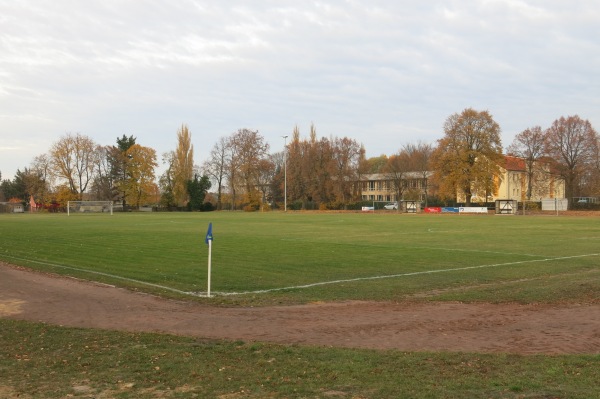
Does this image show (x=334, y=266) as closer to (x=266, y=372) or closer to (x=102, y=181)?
(x=266, y=372)

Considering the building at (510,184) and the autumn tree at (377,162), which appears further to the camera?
the autumn tree at (377,162)

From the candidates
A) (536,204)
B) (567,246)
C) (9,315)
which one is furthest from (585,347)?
(536,204)

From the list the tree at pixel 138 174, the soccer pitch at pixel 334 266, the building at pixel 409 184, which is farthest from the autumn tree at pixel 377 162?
the soccer pitch at pixel 334 266

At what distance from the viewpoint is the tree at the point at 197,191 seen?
114 meters

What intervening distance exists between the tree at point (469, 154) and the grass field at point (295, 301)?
49.4m

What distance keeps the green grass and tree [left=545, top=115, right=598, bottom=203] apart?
3244 inches

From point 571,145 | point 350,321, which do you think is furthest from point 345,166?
point 350,321

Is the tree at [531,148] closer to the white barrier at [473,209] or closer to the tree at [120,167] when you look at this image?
the white barrier at [473,209]

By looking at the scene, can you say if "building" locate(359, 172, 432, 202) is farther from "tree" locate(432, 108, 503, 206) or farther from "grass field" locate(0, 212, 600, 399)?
"grass field" locate(0, 212, 600, 399)

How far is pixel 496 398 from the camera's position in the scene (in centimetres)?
568

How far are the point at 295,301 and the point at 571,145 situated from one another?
80.3 meters

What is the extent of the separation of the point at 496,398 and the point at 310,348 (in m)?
3.08

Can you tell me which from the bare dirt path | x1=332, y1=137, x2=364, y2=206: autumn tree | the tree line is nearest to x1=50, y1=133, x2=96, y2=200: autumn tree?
the tree line

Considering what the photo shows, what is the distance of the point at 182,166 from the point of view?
11831 centimetres
